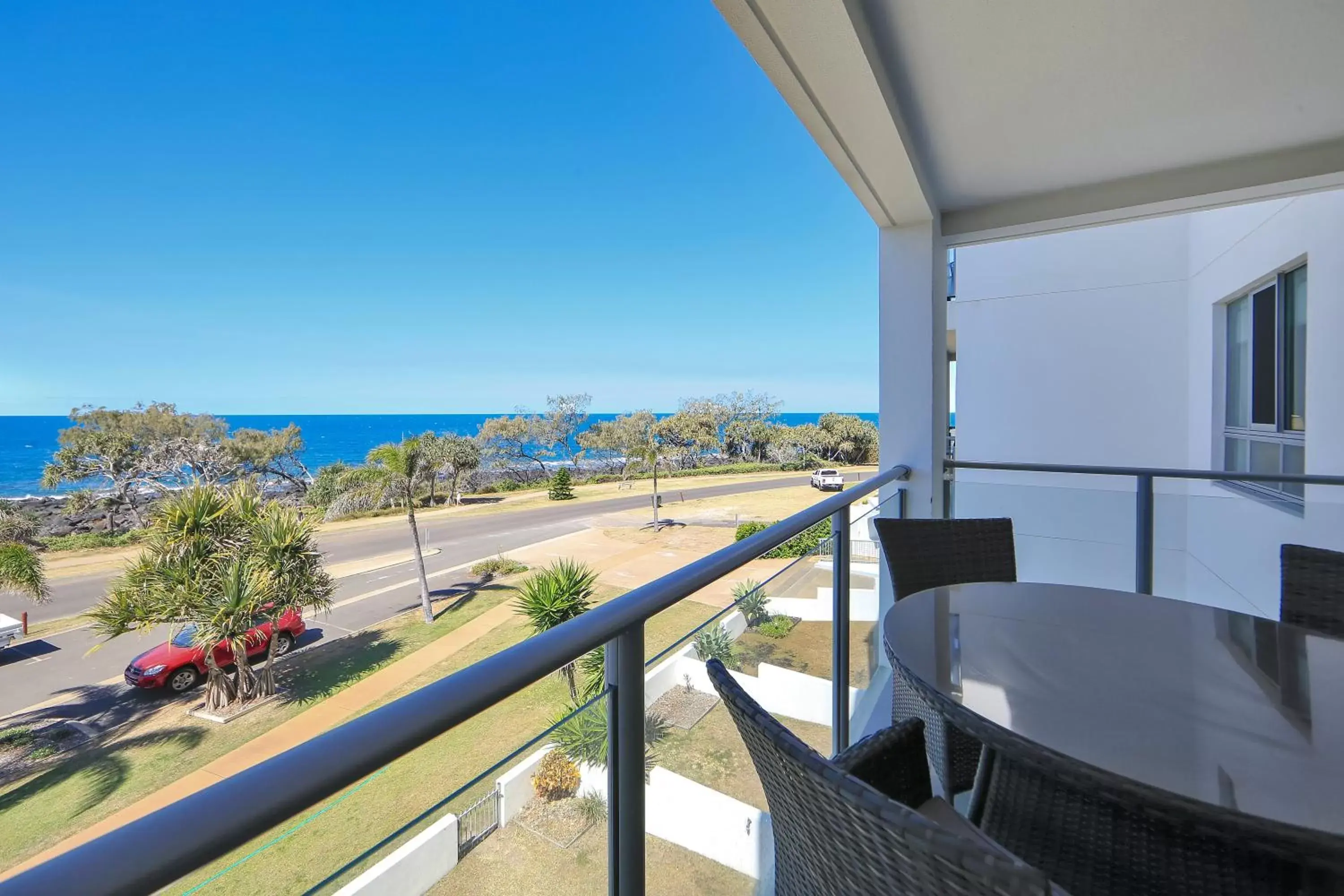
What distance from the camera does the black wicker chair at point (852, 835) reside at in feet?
1.45

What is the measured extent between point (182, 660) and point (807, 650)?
11698 millimetres

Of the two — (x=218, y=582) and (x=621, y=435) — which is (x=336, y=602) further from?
(x=621, y=435)

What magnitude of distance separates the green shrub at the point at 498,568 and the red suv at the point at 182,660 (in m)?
5.28

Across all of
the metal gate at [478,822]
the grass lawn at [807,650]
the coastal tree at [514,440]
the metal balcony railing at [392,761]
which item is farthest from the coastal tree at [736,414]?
the metal gate at [478,822]

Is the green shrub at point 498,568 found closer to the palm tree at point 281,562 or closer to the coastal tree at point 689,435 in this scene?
the palm tree at point 281,562

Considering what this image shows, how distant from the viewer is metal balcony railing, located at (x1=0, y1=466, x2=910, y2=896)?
11.3 inches

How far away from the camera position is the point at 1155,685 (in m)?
1.01

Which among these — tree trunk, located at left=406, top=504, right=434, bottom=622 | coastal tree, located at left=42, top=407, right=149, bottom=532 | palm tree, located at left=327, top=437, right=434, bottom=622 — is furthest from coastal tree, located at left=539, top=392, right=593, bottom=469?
tree trunk, located at left=406, top=504, right=434, bottom=622

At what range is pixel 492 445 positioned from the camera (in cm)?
2933

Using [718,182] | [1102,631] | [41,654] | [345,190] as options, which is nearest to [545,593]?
[1102,631]

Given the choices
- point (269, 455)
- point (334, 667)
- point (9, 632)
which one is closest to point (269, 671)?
point (334, 667)

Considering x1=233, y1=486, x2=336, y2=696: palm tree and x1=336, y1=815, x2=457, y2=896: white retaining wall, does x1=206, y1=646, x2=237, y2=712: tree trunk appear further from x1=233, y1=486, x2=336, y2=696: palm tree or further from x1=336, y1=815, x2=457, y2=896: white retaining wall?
x1=336, y1=815, x2=457, y2=896: white retaining wall

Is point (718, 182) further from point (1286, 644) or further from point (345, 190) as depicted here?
point (1286, 644)

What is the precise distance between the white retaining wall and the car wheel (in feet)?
39.8
